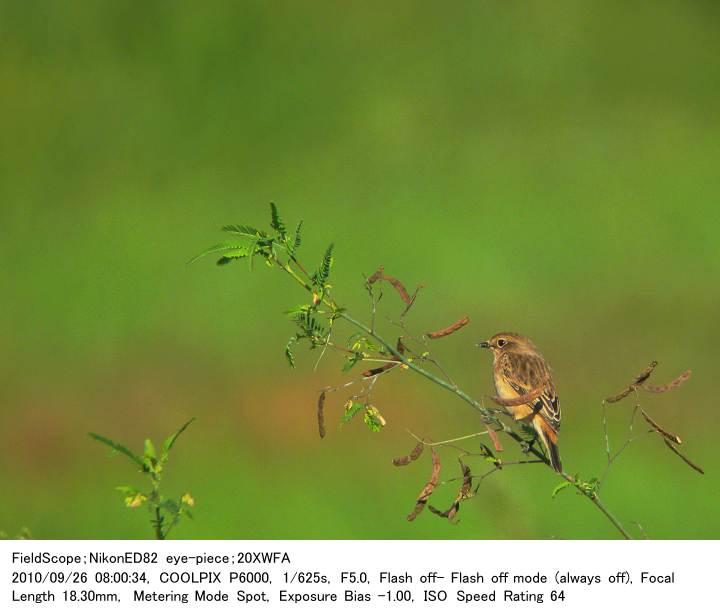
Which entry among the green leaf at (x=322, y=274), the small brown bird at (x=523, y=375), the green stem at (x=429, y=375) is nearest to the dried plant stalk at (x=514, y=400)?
the green stem at (x=429, y=375)

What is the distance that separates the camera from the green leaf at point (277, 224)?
83 centimetres

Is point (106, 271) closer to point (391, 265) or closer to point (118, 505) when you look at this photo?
point (391, 265)

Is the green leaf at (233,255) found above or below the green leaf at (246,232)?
below

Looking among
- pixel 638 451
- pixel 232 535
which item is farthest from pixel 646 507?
pixel 232 535

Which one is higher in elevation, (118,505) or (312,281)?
(118,505)

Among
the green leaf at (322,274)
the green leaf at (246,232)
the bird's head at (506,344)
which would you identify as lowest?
the green leaf at (322,274)

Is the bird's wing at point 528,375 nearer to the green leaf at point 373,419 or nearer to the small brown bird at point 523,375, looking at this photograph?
the small brown bird at point 523,375

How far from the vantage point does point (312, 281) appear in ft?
2.76

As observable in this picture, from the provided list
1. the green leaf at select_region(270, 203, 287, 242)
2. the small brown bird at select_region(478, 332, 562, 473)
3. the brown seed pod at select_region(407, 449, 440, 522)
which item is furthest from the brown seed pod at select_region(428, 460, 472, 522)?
the small brown bird at select_region(478, 332, 562, 473)

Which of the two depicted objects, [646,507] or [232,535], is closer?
[232,535]

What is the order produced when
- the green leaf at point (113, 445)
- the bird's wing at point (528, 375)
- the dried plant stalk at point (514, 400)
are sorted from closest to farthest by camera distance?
the green leaf at point (113, 445) → the dried plant stalk at point (514, 400) → the bird's wing at point (528, 375)

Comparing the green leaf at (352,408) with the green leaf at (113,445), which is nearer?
the green leaf at (113,445)

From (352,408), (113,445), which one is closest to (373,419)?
(352,408)

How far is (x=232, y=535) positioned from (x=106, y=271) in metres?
1.86
